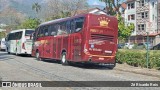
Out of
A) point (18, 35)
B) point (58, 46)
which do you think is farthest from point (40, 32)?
point (18, 35)

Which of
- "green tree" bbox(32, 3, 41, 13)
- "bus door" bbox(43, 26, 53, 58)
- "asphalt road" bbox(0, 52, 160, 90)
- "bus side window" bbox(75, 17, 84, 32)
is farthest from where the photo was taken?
"green tree" bbox(32, 3, 41, 13)

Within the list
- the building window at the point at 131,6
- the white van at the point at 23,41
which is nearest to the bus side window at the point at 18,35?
the white van at the point at 23,41

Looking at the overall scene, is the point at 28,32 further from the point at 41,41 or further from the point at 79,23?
the point at 79,23

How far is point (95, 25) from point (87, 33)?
0.76 meters

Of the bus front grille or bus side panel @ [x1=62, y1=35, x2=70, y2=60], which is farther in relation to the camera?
bus side panel @ [x1=62, y1=35, x2=70, y2=60]

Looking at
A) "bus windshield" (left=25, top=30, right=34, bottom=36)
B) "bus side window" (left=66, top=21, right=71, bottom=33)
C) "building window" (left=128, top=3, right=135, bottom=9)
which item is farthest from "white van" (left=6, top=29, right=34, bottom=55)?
"building window" (left=128, top=3, right=135, bottom=9)

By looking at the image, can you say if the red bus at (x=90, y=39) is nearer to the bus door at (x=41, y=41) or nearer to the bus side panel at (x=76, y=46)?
the bus side panel at (x=76, y=46)

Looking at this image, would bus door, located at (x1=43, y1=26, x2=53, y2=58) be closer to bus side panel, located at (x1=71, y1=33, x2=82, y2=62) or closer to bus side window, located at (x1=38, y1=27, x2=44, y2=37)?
bus side window, located at (x1=38, y1=27, x2=44, y2=37)

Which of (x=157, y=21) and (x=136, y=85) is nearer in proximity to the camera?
(x=136, y=85)

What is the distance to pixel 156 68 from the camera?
19.8m

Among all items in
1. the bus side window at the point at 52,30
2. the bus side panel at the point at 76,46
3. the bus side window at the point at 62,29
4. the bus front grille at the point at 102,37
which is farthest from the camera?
the bus side window at the point at 52,30

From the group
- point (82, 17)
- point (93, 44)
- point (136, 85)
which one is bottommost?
point (136, 85)

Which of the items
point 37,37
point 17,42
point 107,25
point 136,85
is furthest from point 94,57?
point 17,42

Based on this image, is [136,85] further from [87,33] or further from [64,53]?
[64,53]
